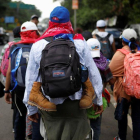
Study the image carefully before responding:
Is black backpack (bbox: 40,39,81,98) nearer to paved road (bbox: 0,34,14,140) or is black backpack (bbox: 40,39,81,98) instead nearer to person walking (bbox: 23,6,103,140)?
person walking (bbox: 23,6,103,140)

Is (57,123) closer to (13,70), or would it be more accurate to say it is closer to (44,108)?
(44,108)

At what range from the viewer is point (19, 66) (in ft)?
10.8

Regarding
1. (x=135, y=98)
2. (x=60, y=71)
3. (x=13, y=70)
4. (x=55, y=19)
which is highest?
(x=55, y=19)

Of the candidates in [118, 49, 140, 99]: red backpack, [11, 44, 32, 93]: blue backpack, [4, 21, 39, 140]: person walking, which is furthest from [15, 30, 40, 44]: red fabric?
[118, 49, 140, 99]: red backpack

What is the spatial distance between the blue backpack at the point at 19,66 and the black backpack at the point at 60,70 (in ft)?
3.35

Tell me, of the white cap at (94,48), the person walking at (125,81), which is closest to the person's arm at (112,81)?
the person walking at (125,81)

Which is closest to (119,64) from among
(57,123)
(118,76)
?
(118,76)

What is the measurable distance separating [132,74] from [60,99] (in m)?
1.28

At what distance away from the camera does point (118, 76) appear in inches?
147

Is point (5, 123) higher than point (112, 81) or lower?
lower

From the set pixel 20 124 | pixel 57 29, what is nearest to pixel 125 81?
pixel 57 29

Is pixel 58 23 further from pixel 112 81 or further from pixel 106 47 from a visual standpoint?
pixel 106 47

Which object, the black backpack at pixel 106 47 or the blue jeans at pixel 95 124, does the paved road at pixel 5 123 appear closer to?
the blue jeans at pixel 95 124

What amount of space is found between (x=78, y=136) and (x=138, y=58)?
1391 millimetres
